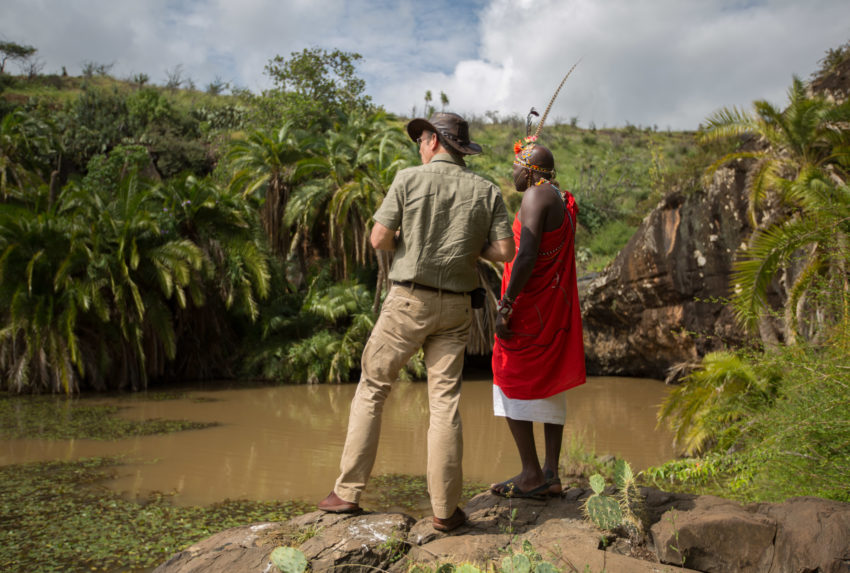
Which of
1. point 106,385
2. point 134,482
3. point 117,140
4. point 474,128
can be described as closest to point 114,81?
point 117,140

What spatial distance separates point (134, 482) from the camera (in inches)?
324

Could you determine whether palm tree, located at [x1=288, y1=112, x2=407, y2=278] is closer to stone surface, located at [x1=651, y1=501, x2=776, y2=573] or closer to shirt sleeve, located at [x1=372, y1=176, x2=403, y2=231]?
shirt sleeve, located at [x1=372, y1=176, x2=403, y2=231]

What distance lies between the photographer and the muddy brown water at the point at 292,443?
8.49 m


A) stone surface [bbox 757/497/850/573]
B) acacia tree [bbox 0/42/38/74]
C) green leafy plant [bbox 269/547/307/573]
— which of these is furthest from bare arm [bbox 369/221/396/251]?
acacia tree [bbox 0/42/38/74]

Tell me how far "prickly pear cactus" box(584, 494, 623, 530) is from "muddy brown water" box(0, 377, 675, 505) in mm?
4941

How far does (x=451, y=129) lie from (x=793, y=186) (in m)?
7.12

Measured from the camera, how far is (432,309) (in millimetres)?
3668

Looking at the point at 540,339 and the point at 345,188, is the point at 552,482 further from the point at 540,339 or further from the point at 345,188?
the point at 345,188

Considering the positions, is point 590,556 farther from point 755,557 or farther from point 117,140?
point 117,140

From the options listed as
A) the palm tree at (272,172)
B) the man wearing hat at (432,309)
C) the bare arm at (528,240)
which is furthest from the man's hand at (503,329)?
the palm tree at (272,172)

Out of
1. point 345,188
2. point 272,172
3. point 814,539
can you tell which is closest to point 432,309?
point 814,539

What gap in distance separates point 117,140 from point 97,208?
14.0 metres

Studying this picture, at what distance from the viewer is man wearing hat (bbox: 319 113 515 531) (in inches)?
142

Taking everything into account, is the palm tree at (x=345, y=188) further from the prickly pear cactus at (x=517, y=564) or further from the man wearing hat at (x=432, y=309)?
the prickly pear cactus at (x=517, y=564)
